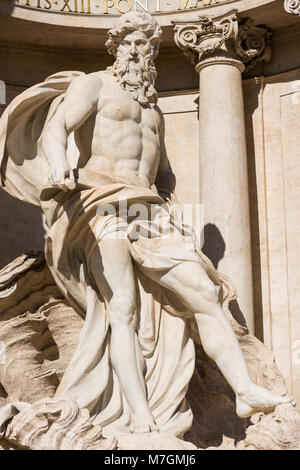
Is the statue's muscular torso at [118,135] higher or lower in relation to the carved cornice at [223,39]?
lower

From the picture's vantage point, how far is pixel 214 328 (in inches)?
315

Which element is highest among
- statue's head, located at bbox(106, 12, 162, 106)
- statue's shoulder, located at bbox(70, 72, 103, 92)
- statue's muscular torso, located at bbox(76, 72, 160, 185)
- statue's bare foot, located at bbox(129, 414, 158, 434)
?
statue's head, located at bbox(106, 12, 162, 106)

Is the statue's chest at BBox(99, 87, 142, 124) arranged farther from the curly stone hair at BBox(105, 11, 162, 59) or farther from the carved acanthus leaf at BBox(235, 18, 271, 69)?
the carved acanthus leaf at BBox(235, 18, 271, 69)

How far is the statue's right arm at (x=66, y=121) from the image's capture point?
26.0 ft

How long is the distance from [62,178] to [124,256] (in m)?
0.74

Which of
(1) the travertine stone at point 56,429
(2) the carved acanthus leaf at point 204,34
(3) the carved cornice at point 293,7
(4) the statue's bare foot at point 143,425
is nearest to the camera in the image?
(1) the travertine stone at point 56,429

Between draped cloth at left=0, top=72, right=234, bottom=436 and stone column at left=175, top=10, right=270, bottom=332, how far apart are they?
1.39 m

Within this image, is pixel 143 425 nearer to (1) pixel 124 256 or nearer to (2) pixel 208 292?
(2) pixel 208 292

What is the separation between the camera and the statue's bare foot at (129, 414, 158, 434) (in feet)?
25.3

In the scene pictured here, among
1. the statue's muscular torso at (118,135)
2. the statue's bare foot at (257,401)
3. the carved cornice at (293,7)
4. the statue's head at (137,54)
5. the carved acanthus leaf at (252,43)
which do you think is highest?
the carved cornice at (293,7)

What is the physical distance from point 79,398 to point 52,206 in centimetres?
137

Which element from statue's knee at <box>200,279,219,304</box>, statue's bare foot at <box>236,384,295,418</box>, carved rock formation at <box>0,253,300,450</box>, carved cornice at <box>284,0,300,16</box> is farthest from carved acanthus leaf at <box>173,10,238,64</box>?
statue's bare foot at <box>236,384,295,418</box>

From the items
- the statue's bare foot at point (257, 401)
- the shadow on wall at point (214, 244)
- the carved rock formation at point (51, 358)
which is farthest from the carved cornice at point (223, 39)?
the statue's bare foot at point (257, 401)

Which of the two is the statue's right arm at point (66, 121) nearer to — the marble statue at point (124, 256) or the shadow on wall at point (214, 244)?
the marble statue at point (124, 256)
